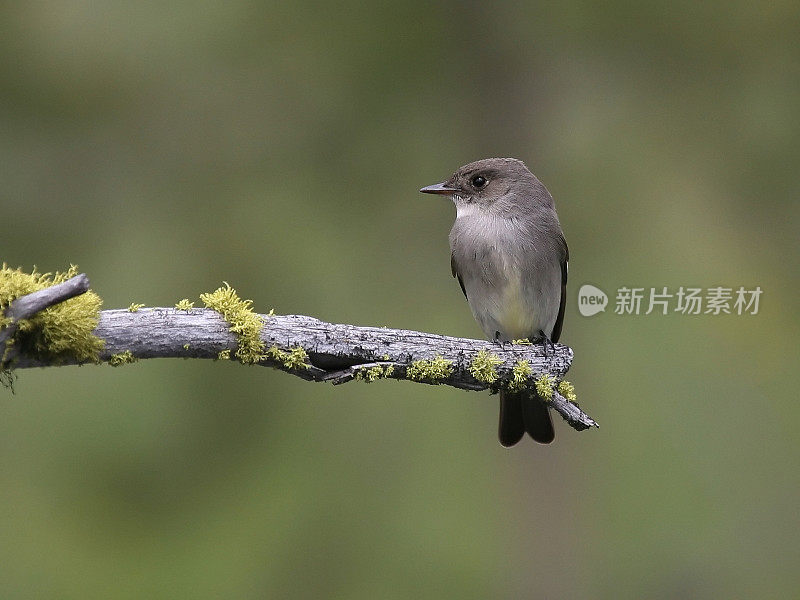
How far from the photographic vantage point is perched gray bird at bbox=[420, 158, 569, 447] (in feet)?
12.9

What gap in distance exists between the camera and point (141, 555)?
5.08m

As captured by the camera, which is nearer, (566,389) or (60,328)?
(60,328)

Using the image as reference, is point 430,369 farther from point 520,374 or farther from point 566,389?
point 566,389

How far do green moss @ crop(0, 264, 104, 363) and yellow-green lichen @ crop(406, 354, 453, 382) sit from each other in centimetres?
85

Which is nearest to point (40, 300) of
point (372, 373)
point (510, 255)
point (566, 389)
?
point (372, 373)

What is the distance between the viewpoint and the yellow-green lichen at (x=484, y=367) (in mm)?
2988

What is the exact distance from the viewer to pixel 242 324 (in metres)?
2.74

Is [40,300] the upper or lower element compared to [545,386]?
lower

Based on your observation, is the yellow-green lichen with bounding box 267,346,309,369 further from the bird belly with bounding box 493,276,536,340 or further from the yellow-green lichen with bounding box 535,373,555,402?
the bird belly with bounding box 493,276,536,340

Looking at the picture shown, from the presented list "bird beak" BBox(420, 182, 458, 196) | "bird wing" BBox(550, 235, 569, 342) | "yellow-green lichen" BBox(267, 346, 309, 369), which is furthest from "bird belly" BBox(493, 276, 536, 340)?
"yellow-green lichen" BBox(267, 346, 309, 369)

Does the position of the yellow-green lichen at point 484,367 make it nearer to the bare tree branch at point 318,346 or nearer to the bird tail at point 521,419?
the bare tree branch at point 318,346

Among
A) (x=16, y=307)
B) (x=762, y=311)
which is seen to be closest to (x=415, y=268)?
(x=762, y=311)

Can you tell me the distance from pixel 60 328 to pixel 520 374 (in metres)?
1.31

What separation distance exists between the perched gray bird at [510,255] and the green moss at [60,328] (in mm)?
1746
